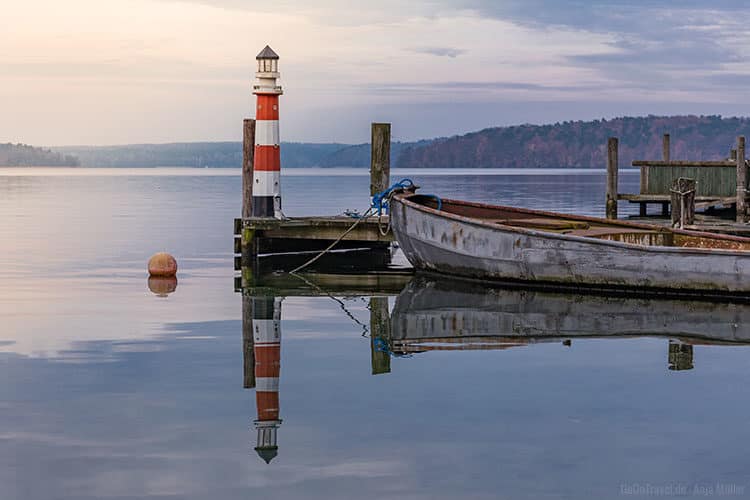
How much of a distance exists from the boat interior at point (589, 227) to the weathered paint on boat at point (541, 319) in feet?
5.06

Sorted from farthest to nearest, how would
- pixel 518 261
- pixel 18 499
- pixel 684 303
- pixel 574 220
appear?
pixel 574 220, pixel 518 261, pixel 684 303, pixel 18 499

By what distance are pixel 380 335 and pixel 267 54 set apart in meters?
9.82

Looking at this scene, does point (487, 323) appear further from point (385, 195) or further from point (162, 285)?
point (162, 285)

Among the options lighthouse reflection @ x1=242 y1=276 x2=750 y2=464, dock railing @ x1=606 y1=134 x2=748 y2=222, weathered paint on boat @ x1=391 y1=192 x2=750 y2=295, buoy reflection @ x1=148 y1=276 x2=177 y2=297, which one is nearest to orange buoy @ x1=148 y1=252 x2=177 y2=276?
buoy reflection @ x1=148 y1=276 x2=177 y2=297

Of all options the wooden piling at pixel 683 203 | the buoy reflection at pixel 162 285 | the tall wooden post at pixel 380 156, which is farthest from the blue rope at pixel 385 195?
the wooden piling at pixel 683 203

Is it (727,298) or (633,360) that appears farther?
(727,298)

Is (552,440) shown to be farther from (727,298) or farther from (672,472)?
(727,298)

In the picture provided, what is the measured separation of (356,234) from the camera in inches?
882

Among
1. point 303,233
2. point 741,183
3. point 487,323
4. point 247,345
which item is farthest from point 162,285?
point 741,183

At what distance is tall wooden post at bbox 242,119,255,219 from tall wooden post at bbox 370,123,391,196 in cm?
243

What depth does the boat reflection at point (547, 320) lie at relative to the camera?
14.0 meters

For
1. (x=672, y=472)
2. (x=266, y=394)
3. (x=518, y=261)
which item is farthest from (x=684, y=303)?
(x=672, y=472)

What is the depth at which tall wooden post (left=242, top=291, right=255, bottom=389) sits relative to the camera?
1165 centimetres

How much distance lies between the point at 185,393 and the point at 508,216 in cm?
1175
